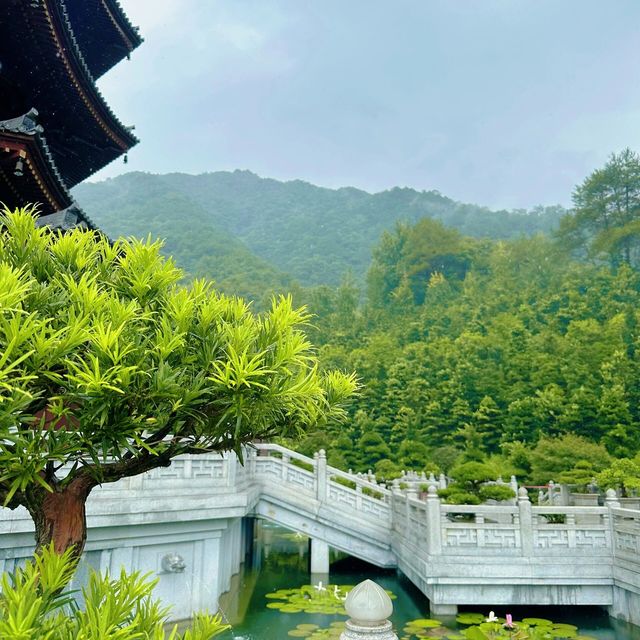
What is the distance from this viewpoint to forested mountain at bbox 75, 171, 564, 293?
245ft

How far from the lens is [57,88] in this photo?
7.76m

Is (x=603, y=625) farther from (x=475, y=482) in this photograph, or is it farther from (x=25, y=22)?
(x=25, y=22)

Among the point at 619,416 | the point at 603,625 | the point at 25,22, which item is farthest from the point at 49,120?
the point at 619,416

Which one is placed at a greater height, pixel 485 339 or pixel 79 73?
pixel 485 339

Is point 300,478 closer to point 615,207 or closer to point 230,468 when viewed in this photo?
point 230,468

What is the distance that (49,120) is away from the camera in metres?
8.43

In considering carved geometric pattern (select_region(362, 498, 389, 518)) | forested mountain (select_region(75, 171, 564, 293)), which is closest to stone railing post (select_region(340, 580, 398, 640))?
carved geometric pattern (select_region(362, 498, 389, 518))

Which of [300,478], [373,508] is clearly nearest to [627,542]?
[373,508]

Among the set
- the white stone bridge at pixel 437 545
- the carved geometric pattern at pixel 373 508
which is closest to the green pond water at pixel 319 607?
the white stone bridge at pixel 437 545

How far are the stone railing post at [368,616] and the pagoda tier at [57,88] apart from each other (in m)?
7.03

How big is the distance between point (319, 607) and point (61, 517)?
317 inches

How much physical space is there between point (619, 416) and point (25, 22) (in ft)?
77.2

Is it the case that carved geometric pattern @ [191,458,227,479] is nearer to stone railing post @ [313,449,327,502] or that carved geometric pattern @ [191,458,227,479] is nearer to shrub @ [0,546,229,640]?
stone railing post @ [313,449,327,502]

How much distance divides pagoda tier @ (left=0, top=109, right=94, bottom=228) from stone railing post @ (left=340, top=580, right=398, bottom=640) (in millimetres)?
4460
